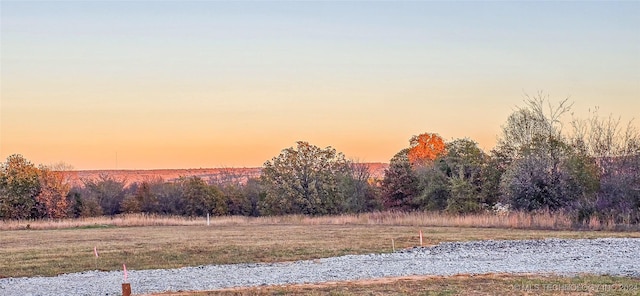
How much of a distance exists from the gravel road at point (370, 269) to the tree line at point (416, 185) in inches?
525

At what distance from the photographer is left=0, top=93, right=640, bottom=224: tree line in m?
42.1

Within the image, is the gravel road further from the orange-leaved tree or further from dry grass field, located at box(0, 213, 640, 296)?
the orange-leaved tree

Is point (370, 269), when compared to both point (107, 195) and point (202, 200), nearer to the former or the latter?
point (202, 200)

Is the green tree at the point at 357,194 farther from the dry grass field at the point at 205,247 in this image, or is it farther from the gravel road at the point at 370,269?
the gravel road at the point at 370,269

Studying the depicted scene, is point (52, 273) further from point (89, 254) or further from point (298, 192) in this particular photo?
point (298, 192)

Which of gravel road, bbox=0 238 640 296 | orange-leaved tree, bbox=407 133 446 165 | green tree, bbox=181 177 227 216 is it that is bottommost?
gravel road, bbox=0 238 640 296

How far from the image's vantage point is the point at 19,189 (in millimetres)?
64625

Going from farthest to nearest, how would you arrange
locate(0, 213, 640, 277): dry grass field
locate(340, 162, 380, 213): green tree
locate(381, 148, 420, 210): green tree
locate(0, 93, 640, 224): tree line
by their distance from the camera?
1. locate(340, 162, 380, 213): green tree
2. locate(381, 148, 420, 210): green tree
3. locate(0, 93, 640, 224): tree line
4. locate(0, 213, 640, 277): dry grass field

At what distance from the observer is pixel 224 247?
28.4m

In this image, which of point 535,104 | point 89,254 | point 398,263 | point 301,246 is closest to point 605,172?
point 535,104

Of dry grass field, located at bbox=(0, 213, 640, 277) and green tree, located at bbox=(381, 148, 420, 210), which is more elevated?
green tree, located at bbox=(381, 148, 420, 210)

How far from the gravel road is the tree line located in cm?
1333

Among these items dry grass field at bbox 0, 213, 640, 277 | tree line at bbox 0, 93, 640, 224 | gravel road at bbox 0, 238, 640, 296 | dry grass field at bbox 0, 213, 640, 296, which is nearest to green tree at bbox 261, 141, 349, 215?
tree line at bbox 0, 93, 640, 224

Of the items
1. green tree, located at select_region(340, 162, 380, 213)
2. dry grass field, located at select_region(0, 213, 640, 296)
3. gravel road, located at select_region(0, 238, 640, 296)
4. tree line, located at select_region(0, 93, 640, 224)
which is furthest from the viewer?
green tree, located at select_region(340, 162, 380, 213)
